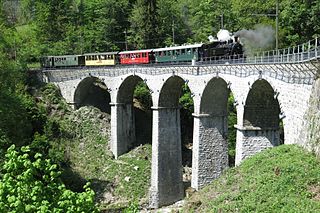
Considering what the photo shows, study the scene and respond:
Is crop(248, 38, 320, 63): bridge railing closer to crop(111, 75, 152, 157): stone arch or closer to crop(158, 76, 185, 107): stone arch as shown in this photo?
crop(158, 76, 185, 107): stone arch

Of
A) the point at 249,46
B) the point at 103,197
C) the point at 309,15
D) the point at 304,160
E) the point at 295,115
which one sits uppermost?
the point at 309,15

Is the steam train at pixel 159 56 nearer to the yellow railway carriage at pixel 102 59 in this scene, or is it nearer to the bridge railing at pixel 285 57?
the yellow railway carriage at pixel 102 59

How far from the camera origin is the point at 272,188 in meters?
15.5

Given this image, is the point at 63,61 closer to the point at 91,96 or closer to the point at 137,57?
the point at 91,96

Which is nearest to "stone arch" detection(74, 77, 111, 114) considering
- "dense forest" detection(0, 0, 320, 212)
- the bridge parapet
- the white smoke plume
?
the bridge parapet

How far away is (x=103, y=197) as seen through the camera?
34594mm

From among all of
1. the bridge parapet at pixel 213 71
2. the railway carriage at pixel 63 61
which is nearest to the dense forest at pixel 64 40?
the railway carriage at pixel 63 61

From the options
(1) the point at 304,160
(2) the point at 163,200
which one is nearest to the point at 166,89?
(2) the point at 163,200

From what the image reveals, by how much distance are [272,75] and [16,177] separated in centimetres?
1399

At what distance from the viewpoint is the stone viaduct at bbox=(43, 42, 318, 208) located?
62.2ft

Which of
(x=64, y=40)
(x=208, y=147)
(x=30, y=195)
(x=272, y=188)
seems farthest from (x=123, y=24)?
(x=30, y=195)

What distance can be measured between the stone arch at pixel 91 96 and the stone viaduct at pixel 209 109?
186 cm

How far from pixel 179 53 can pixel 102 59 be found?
45.0ft

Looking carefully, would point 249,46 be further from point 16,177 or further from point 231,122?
point 16,177
